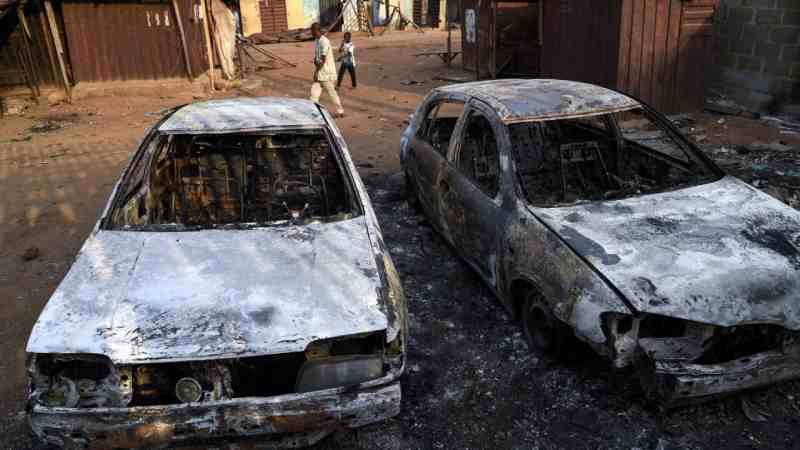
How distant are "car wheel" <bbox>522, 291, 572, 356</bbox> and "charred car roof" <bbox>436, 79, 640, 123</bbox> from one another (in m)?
1.31

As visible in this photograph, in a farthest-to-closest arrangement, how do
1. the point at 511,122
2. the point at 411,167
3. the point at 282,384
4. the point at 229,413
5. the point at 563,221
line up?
the point at 411,167
the point at 511,122
the point at 563,221
the point at 282,384
the point at 229,413

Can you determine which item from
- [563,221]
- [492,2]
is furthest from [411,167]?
[492,2]

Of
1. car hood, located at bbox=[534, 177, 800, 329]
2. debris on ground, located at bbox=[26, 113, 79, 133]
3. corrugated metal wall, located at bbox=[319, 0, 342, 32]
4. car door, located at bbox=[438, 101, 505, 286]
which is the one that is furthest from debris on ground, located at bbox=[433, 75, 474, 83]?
corrugated metal wall, located at bbox=[319, 0, 342, 32]

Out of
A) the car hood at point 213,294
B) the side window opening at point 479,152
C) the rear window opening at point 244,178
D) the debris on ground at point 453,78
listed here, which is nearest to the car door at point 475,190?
the side window opening at point 479,152

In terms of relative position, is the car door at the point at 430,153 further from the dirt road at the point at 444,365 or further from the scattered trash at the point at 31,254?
the scattered trash at the point at 31,254

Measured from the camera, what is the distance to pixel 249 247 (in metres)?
3.26

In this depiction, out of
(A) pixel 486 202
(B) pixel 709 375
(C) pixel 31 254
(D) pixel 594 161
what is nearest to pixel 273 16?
(C) pixel 31 254

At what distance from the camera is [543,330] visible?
370 cm

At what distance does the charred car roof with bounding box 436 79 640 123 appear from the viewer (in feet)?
13.7

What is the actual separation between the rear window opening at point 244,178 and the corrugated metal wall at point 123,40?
402 inches

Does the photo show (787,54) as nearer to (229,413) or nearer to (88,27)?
(229,413)

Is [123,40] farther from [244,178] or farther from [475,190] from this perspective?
[475,190]

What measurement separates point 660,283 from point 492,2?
11.5 metres

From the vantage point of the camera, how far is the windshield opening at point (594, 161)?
172 inches
